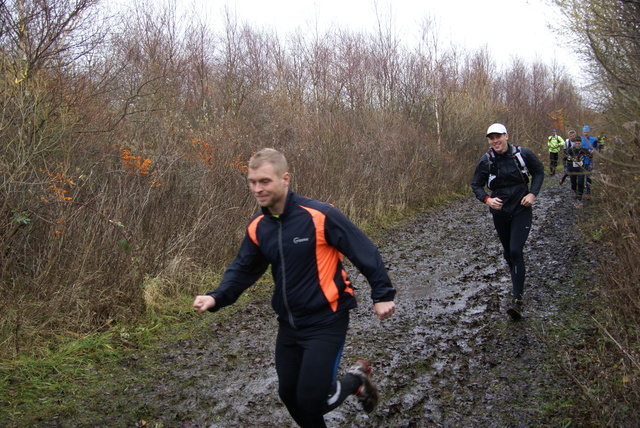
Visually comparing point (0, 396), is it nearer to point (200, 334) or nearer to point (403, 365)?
point (200, 334)

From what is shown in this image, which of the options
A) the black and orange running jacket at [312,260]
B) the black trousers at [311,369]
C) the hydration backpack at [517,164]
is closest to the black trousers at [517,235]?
the hydration backpack at [517,164]

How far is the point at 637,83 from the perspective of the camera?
5.56 meters

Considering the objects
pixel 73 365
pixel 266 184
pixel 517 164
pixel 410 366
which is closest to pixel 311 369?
pixel 266 184

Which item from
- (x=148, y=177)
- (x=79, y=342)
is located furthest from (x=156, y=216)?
(x=79, y=342)

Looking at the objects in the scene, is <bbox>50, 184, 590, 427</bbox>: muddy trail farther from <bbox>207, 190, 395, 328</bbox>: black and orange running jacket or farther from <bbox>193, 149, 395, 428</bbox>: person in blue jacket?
<bbox>207, 190, 395, 328</bbox>: black and orange running jacket

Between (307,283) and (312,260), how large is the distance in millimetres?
138

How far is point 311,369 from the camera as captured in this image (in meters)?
3.08

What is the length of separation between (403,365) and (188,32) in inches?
672

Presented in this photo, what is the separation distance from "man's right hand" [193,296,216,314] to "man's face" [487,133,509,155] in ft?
13.4

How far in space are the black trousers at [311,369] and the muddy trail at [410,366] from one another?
0.88 meters

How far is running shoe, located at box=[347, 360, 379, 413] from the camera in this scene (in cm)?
360

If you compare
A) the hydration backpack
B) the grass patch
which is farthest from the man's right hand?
the hydration backpack

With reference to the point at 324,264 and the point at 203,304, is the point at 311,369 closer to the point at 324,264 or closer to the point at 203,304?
the point at 324,264

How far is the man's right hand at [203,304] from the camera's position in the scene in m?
3.20
